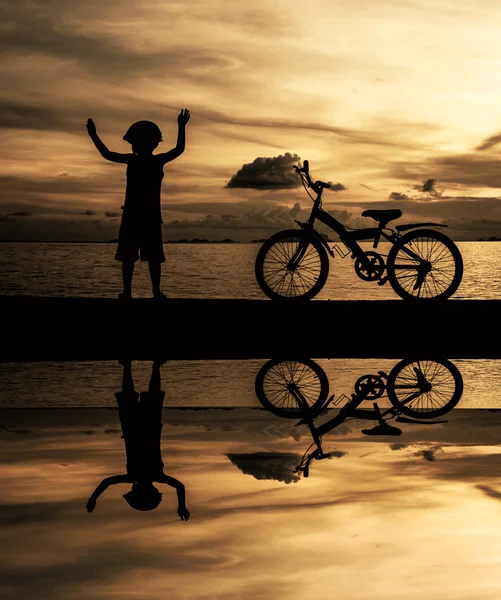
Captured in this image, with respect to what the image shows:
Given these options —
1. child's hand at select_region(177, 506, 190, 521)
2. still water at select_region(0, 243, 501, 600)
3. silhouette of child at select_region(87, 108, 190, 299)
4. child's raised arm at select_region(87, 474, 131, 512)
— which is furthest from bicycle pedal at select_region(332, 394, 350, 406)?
silhouette of child at select_region(87, 108, 190, 299)

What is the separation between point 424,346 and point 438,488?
602 cm

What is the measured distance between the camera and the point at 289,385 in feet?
27.3

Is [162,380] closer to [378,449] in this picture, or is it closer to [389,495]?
[378,449]

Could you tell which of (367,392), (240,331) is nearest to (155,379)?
(367,392)

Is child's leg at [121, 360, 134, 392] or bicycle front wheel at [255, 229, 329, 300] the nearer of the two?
child's leg at [121, 360, 134, 392]

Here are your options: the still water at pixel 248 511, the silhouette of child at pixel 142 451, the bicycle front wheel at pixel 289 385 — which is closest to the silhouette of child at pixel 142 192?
the bicycle front wheel at pixel 289 385

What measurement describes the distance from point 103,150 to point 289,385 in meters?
3.73

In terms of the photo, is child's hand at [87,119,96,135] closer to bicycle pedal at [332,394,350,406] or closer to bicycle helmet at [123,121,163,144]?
bicycle helmet at [123,121,163,144]

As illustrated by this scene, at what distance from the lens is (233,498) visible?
14.9ft

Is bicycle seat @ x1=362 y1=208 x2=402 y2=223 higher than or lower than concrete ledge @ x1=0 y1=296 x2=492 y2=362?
higher

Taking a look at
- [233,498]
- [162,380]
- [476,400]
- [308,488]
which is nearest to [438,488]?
[308,488]

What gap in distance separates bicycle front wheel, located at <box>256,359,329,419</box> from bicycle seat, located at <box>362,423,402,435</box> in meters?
0.77

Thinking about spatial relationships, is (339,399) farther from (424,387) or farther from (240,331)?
(240,331)

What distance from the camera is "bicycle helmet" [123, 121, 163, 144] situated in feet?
34.3
